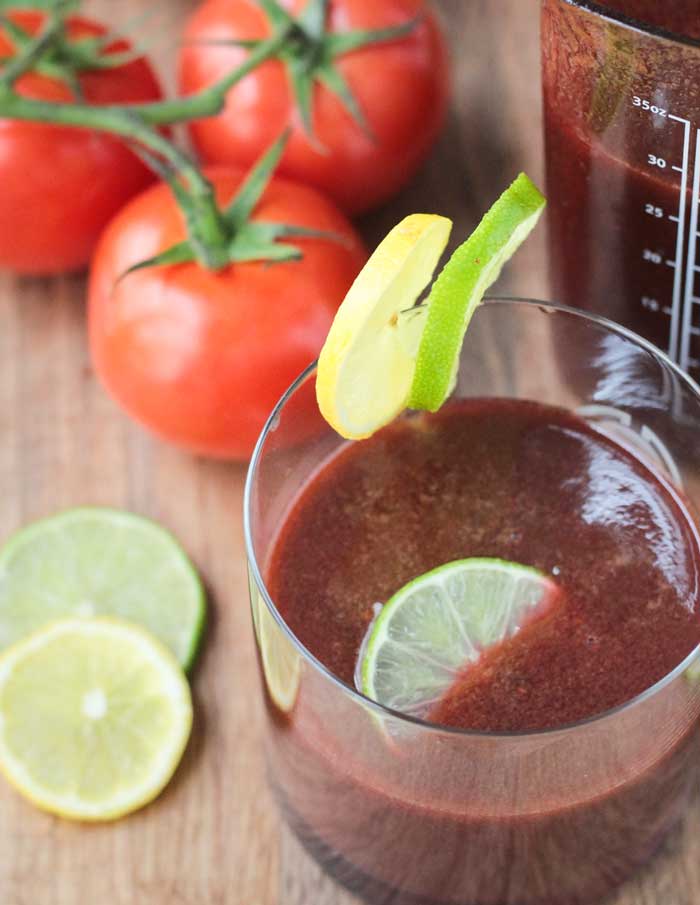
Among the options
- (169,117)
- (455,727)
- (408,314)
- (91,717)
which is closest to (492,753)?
(455,727)

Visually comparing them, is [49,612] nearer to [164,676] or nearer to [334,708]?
[164,676]

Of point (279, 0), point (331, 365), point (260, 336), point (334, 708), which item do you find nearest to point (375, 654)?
point (334, 708)

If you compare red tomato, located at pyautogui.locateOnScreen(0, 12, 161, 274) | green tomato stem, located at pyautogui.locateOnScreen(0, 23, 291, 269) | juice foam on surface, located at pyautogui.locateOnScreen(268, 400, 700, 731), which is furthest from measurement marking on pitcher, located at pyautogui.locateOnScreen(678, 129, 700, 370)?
red tomato, located at pyautogui.locateOnScreen(0, 12, 161, 274)

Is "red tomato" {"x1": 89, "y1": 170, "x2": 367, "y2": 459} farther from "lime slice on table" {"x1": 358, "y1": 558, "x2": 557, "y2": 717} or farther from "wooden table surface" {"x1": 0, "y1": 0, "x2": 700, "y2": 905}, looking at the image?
"lime slice on table" {"x1": 358, "y1": 558, "x2": 557, "y2": 717}

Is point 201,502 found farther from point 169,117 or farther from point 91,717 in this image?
point 169,117

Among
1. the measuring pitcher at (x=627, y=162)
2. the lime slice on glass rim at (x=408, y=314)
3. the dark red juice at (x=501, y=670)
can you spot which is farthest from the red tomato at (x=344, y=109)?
the lime slice on glass rim at (x=408, y=314)
